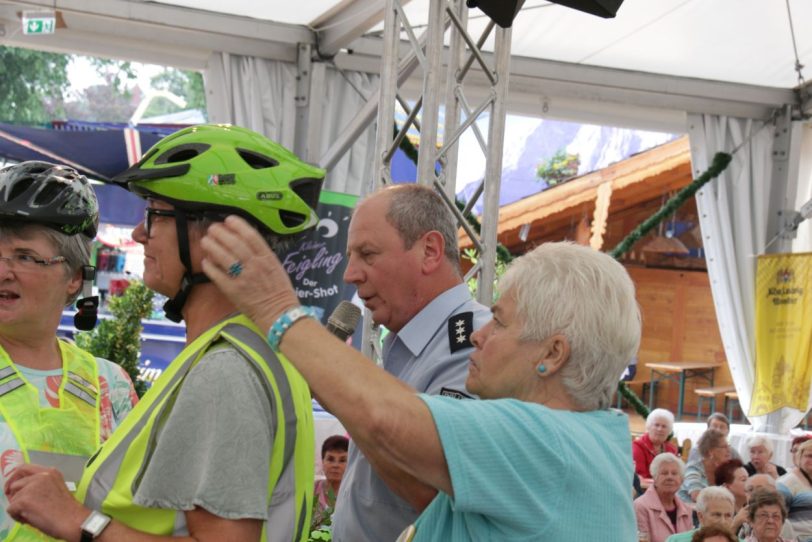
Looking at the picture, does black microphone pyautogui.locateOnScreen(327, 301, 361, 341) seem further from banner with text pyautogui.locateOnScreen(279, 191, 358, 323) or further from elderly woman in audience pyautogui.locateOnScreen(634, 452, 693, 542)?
banner with text pyautogui.locateOnScreen(279, 191, 358, 323)

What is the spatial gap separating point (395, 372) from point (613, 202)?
12315 millimetres

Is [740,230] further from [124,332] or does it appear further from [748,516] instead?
[124,332]

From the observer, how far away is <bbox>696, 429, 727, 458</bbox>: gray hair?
7.69 m

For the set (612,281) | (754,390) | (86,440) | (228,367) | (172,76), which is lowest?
(754,390)

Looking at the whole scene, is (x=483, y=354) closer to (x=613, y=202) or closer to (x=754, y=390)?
(x=754, y=390)

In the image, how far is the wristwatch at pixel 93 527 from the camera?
4.86 ft

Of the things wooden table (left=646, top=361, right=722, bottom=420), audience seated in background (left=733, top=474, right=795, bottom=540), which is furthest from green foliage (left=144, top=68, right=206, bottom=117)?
audience seated in background (left=733, top=474, right=795, bottom=540)

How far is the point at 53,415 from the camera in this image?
220 cm

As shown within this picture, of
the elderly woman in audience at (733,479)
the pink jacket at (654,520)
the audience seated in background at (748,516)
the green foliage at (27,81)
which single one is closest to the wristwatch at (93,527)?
the pink jacket at (654,520)

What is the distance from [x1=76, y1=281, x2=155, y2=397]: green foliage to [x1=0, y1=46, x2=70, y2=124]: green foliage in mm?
15149

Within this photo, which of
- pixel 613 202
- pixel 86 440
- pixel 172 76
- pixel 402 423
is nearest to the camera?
pixel 402 423

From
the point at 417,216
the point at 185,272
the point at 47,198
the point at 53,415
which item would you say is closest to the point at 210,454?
the point at 185,272

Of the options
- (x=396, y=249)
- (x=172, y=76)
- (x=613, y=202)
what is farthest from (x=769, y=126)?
(x=172, y=76)

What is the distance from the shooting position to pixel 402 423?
1.37 m
